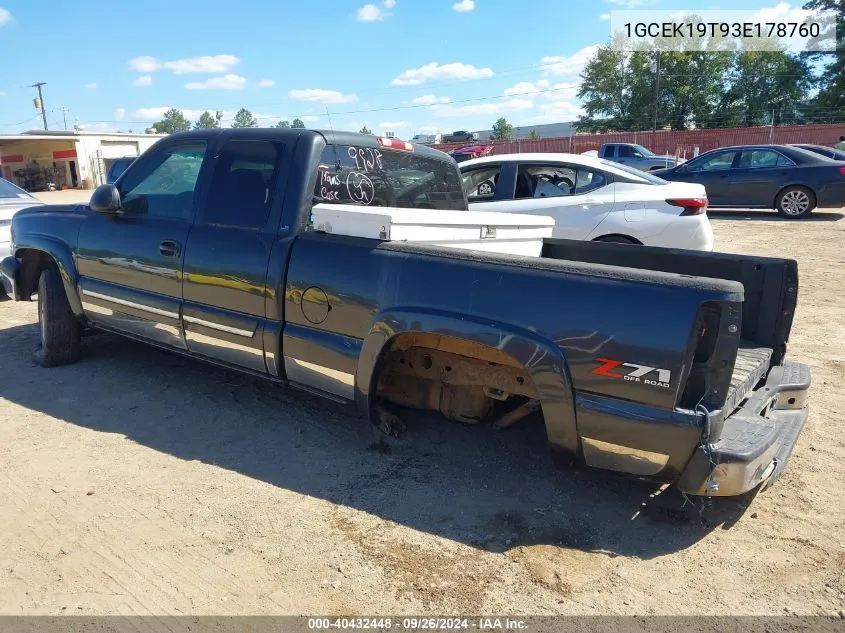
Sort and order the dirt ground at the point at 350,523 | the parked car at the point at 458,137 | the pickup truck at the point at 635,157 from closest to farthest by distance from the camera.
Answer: the dirt ground at the point at 350,523 < the pickup truck at the point at 635,157 < the parked car at the point at 458,137

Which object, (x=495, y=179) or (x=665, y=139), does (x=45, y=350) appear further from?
(x=665, y=139)

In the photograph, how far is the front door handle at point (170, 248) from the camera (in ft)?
13.6

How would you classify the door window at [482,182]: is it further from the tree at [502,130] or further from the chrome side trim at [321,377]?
the tree at [502,130]

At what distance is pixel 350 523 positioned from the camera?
309 centimetres

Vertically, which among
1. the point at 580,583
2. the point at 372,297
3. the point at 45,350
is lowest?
the point at 580,583

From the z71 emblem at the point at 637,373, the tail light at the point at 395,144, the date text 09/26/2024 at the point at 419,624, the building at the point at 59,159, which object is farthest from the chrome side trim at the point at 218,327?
the building at the point at 59,159

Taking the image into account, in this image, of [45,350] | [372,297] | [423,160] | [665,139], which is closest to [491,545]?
[372,297]

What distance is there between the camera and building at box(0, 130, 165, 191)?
142 feet

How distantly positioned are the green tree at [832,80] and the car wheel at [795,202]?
3380 cm

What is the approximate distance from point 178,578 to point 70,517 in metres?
0.84

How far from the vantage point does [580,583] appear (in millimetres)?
2654

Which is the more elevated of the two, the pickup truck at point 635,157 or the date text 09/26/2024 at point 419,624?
the pickup truck at point 635,157

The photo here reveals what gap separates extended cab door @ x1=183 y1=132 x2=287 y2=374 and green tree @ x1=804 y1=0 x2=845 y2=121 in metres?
46.8

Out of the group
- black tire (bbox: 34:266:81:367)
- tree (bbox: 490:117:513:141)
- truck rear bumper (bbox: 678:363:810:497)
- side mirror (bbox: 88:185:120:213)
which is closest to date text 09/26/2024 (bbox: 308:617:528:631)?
truck rear bumper (bbox: 678:363:810:497)
